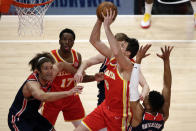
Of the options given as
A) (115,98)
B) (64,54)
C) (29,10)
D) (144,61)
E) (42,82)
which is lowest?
(144,61)

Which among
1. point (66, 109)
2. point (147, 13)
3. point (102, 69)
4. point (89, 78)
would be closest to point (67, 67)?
point (89, 78)

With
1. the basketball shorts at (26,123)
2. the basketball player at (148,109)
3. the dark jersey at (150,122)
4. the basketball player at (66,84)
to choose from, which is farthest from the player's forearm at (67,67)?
the dark jersey at (150,122)

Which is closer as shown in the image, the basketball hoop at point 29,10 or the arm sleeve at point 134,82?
the arm sleeve at point 134,82

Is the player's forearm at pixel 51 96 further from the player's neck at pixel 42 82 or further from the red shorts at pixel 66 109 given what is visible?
the red shorts at pixel 66 109

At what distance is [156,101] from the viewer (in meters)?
3.05

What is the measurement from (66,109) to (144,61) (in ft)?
9.39

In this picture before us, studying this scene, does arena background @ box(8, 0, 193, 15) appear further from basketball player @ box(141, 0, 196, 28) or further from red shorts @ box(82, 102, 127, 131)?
red shorts @ box(82, 102, 127, 131)

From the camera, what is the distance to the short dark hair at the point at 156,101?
9.98ft

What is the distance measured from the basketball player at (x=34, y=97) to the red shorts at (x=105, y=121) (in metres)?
0.44

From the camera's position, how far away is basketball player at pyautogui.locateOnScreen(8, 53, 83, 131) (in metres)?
3.30

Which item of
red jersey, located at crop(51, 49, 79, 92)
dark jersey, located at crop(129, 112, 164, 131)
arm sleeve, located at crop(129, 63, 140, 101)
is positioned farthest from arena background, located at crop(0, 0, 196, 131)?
arm sleeve, located at crop(129, 63, 140, 101)

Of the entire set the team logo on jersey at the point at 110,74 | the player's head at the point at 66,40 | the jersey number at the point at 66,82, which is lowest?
the jersey number at the point at 66,82

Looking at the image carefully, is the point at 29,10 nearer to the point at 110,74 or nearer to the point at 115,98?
the point at 110,74

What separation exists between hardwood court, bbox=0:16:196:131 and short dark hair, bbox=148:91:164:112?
5.59ft
